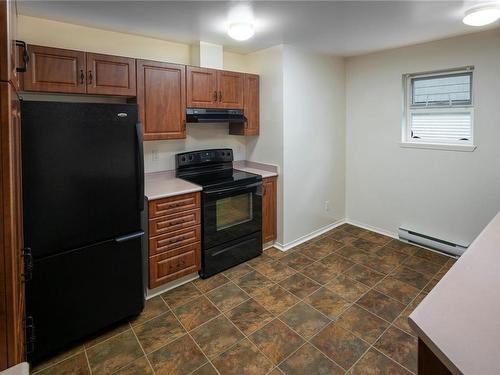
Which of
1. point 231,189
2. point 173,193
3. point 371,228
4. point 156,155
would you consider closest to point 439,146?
point 371,228

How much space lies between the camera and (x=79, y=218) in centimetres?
202

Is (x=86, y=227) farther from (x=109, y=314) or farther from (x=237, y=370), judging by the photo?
(x=237, y=370)

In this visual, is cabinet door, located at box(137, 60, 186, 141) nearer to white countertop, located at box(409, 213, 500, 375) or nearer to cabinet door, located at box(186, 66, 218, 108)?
cabinet door, located at box(186, 66, 218, 108)

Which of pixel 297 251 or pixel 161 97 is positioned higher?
pixel 161 97

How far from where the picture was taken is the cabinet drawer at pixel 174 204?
8.61 ft

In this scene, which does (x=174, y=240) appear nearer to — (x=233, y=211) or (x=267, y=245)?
(x=233, y=211)

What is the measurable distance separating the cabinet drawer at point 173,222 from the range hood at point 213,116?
942 millimetres

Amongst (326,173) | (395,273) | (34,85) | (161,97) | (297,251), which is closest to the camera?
(34,85)

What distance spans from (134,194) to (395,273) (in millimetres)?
2607

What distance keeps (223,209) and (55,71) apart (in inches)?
71.9

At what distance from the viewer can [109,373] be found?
1.90 m

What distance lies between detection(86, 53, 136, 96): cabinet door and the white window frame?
3.08 metres

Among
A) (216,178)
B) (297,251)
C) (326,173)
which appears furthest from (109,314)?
(326,173)

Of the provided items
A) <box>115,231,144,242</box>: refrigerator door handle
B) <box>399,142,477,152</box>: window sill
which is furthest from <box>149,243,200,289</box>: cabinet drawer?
<box>399,142,477,152</box>: window sill
